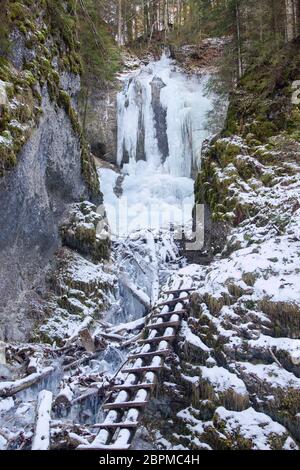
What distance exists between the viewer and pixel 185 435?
4617mm

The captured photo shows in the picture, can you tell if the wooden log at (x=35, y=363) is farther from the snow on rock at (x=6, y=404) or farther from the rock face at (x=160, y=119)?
the rock face at (x=160, y=119)

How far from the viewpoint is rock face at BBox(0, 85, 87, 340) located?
7.67 meters

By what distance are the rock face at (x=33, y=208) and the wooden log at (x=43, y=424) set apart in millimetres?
2539

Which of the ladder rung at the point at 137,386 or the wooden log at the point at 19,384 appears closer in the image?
the ladder rung at the point at 137,386

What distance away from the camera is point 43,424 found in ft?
15.4

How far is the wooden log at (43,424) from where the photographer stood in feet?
14.3

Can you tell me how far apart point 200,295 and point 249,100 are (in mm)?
7398

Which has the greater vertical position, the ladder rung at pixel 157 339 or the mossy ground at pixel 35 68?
the mossy ground at pixel 35 68

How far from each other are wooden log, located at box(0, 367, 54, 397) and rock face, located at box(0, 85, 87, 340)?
4.54 feet

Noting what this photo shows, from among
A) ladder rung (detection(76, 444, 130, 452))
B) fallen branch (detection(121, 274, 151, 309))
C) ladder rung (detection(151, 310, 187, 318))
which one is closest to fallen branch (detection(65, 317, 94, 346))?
fallen branch (detection(121, 274, 151, 309))

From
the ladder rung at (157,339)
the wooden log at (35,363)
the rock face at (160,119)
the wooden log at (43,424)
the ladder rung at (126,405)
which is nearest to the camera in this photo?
the wooden log at (43,424)

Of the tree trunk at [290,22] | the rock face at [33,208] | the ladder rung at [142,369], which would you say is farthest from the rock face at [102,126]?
the ladder rung at [142,369]

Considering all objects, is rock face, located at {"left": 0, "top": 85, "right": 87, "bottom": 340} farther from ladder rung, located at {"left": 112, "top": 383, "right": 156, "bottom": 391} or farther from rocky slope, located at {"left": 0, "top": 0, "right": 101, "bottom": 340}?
ladder rung, located at {"left": 112, "top": 383, "right": 156, "bottom": 391}
